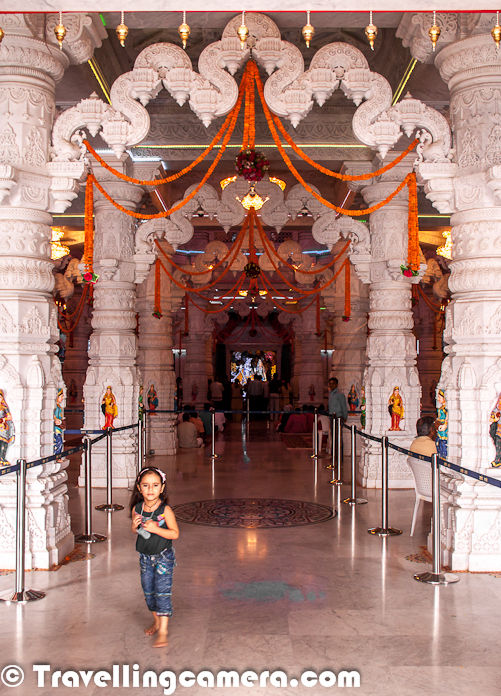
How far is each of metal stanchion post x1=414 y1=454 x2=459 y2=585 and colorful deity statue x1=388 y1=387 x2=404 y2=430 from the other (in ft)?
12.7

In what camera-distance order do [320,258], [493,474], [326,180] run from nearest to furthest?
1. [493,474]
2. [326,180]
3. [320,258]

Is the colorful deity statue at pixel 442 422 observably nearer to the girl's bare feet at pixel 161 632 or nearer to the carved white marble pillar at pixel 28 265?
the girl's bare feet at pixel 161 632

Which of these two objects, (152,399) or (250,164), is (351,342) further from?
(250,164)

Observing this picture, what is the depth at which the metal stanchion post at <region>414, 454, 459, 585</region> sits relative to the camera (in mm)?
5117

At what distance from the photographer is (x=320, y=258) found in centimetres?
1773

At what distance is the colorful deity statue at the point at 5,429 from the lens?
536 cm

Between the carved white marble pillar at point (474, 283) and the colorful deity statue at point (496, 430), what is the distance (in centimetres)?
2

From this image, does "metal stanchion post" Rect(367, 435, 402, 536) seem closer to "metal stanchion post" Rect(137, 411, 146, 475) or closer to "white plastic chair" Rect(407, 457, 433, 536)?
"white plastic chair" Rect(407, 457, 433, 536)

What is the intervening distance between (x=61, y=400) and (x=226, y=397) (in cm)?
2251

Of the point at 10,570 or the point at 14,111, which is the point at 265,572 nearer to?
the point at 10,570

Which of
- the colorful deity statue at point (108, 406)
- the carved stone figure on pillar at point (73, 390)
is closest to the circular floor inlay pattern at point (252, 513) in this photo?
the colorful deity statue at point (108, 406)

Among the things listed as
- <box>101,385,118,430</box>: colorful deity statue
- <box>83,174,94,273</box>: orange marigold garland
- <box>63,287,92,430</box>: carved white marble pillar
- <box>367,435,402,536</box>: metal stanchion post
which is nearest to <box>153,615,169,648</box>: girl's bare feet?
<box>367,435,402,536</box>: metal stanchion post

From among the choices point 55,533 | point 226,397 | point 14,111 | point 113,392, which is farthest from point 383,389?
point 226,397

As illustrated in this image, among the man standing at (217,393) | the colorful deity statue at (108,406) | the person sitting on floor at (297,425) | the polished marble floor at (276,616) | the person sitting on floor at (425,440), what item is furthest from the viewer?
the man standing at (217,393)
